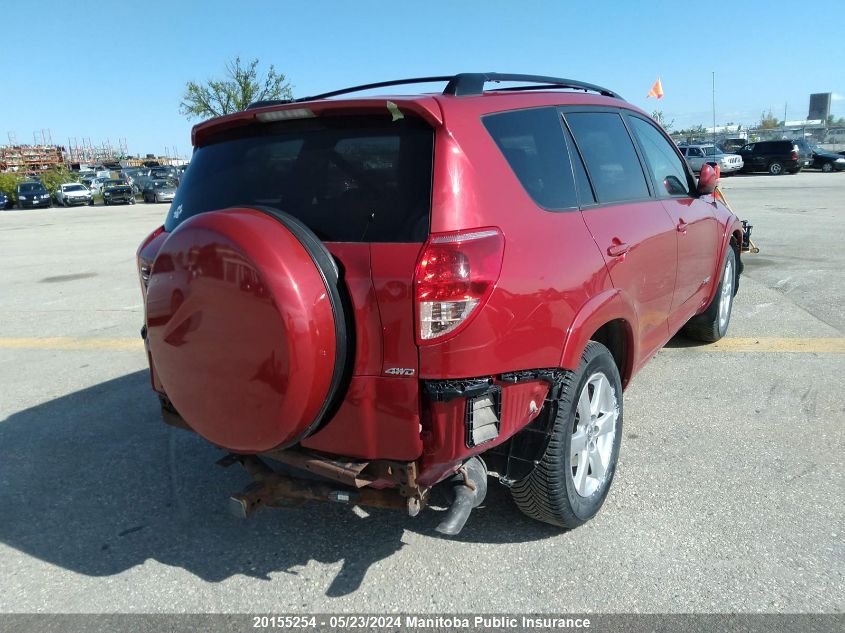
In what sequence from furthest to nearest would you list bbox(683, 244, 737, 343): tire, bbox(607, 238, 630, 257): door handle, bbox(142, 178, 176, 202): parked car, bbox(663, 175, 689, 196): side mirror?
1. bbox(142, 178, 176, 202): parked car
2. bbox(683, 244, 737, 343): tire
3. bbox(663, 175, 689, 196): side mirror
4. bbox(607, 238, 630, 257): door handle

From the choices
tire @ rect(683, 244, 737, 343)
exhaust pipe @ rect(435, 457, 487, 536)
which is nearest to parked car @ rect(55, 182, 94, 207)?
tire @ rect(683, 244, 737, 343)

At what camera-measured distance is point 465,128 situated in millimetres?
2498

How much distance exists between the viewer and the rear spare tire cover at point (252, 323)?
2230 millimetres

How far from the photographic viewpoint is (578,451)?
2.96 meters

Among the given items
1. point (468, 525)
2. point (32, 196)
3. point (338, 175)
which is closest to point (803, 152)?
point (468, 525)

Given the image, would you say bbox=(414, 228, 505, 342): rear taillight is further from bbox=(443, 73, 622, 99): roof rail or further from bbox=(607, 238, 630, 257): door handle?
bbox=(607, 238, 630, 257): door handle

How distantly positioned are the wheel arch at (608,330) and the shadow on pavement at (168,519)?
2.97ft

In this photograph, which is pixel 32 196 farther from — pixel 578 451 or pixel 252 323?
pixel 578 451

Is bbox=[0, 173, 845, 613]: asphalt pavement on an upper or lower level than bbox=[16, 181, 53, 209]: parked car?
lower

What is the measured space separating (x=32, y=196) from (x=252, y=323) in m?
43.4

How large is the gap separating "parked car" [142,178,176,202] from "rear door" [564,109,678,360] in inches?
1425

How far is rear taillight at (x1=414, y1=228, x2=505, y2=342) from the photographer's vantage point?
226 centimetres

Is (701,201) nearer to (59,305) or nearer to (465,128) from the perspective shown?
(465,128)

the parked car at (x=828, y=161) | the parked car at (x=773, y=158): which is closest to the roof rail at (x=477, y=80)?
the parked car at (x=773, y=158)
